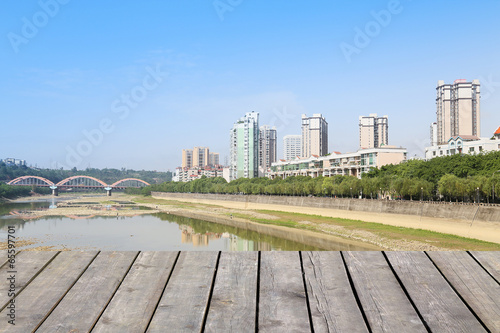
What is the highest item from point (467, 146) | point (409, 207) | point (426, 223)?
point (467, 146)

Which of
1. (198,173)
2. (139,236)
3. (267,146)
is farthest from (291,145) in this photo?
(139,236)

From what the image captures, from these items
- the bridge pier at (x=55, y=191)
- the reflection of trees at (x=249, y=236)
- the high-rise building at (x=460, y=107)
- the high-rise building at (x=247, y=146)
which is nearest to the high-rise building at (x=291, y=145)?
the high-rise building at (x=247, y=146)

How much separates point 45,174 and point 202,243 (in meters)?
145

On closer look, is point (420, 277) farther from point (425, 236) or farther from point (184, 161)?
point (184, 161)

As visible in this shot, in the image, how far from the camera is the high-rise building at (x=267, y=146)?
12850 centimetres

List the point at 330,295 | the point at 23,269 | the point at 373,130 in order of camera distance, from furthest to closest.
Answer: the point at 373,130 < the point at 23,269 < the point at 330,295

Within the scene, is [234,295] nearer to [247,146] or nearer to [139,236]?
[139,236]

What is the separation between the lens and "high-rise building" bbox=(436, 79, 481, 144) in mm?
79875

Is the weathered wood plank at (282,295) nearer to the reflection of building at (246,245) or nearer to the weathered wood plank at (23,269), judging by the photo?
the weathered wood plank at (23,269)

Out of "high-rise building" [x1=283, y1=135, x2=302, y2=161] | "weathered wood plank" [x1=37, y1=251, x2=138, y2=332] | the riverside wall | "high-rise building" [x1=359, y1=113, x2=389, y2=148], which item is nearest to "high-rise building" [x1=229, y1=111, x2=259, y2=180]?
"high-rise building" [x1=359, y1=113, x2=389, y2=148]

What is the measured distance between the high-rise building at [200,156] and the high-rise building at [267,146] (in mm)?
48193

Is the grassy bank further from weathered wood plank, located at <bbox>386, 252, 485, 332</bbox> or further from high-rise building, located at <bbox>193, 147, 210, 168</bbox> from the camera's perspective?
high-rise building, located at <bbox>193, 147, 210, 168</bbox>

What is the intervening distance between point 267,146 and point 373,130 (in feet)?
121

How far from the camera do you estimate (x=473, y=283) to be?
265 cm
